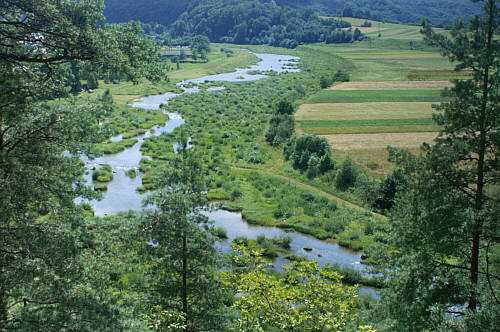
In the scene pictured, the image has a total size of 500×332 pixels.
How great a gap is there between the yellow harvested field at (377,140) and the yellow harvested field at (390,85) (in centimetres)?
4016

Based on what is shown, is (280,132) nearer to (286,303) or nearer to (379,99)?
(379,99)

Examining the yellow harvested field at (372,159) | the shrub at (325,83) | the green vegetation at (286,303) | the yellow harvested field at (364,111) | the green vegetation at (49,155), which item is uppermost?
the green vegetation at (49,155)

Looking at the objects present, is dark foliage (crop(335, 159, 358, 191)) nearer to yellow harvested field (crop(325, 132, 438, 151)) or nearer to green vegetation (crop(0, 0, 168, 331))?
yellow harvested field (crop(325, 132, 438, 151))

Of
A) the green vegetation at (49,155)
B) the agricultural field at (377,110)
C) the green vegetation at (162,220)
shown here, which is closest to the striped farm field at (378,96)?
the agricultural field at (377,110)

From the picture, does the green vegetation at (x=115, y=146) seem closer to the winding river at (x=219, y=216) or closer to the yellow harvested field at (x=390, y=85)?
the winding river at (x=219, y=216)

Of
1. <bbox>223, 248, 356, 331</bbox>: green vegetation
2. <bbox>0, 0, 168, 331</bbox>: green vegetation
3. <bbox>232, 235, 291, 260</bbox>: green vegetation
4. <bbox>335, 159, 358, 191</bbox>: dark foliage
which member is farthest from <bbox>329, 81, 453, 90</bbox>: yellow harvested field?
<bbox>0, 0, 168, 331</bbox>: green vegetation

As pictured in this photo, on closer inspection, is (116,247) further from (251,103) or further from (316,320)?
(251,103)

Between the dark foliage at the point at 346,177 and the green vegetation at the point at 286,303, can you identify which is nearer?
the green vegetation at the point at 286,303

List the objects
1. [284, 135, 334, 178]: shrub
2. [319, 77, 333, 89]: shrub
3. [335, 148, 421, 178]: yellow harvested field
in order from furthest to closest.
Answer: [319, 77, 333, 89]: shrub → [284, 135, 334, 178]: shrub → [335, 148, 421, 178]: yellow harvested field

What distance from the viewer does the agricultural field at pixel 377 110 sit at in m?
69.8

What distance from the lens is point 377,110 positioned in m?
93.4

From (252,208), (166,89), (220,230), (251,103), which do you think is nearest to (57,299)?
(220,230)

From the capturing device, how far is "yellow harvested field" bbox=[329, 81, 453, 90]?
113875mm

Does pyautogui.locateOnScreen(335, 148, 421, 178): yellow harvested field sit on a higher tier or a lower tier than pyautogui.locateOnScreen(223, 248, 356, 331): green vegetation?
lower
